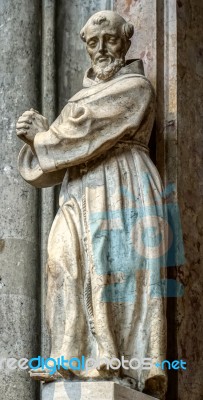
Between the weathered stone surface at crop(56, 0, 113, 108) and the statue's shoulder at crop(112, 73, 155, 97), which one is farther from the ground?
the weathered stone surface at crop(56, 0, 113, 108)

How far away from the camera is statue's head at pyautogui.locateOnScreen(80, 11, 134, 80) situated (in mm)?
5730

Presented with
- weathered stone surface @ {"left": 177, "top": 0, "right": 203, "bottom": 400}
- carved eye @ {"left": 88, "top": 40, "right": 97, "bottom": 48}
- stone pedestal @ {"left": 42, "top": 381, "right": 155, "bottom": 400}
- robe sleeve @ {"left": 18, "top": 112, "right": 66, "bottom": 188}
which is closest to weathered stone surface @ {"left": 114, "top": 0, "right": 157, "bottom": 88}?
weathered stone surface @ {"left": 177, "top": 0, "right": 203, "bottom": 400}

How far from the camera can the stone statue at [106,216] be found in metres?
5.30

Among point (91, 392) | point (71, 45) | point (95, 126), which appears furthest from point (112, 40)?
point (91, 392)

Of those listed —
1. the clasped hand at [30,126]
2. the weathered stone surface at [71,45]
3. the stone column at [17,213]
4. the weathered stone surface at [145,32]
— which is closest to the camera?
the clasped hand at [30,126]

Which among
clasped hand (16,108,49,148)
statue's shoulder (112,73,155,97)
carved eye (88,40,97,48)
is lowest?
clasped hand (16,108,49,148)

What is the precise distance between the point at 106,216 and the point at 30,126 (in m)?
0.54

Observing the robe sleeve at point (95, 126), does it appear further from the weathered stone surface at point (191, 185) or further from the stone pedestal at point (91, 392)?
the stone pedestal at point (91, 392)

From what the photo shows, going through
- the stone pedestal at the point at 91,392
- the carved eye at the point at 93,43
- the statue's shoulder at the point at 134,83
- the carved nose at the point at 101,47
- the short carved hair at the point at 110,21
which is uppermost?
the short carved hair at the point at 110,21

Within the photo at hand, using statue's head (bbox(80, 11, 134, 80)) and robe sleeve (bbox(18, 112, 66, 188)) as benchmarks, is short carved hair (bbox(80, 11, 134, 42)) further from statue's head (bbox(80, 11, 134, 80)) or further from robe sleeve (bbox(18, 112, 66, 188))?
robe sleeve (bbox(18, 112, 66, 188))

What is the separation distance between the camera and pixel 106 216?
17.9 feet

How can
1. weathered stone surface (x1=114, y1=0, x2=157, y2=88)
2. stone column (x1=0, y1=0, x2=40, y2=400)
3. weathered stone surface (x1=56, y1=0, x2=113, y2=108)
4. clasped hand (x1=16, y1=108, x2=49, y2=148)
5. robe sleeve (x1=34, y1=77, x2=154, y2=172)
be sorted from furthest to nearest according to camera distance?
weathered stone surface (x1=56, y1=0, x2=113, y2=108) → stone column (x1=0, y1=0, x2=40, y2=400) → weathered stone surface (x1=114, y1=0, x2=157, y2=88) → clasped hand (x1=16, y1=108, x2=49, y2=148) → robe sleeve (x1=34, y1=77, x2=154, y2=172)

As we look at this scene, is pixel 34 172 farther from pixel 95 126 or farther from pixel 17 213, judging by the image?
pixel 17 213

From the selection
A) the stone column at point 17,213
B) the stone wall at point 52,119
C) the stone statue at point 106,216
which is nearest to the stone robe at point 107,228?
the stone statue at point 106,216
